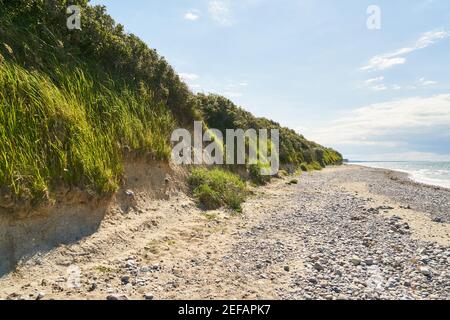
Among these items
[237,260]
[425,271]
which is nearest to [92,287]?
[237,260]

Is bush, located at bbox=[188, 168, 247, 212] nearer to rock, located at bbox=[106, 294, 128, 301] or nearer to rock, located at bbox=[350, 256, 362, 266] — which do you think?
rock, located at bbox=[350, 256, 362, 266]

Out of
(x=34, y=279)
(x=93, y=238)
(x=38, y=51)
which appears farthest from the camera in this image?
(x=38, y=51)

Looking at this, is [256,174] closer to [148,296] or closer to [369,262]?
[369,262]

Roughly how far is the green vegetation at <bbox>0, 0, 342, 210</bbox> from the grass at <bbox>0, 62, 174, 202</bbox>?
2cm

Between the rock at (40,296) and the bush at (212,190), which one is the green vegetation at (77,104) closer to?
the bush at (212,190)

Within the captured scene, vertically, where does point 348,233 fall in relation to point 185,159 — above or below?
below

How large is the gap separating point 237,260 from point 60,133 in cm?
511

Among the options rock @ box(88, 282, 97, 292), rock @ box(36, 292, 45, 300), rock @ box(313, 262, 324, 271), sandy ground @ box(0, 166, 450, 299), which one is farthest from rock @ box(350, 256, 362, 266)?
rock @ box(36, 292, 45, 300)

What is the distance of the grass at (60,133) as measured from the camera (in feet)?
21.3

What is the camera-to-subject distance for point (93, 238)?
7.29 meters

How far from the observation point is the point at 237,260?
7164 millimetres

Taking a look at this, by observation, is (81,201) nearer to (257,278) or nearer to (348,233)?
(257,278)
